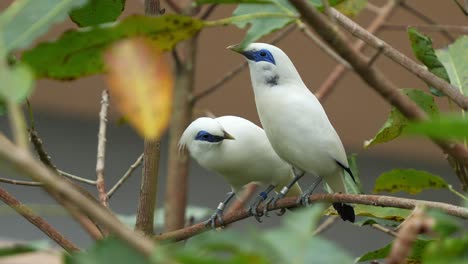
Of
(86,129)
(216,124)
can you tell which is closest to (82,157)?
(86,129)

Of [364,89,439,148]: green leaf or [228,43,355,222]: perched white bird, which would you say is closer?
[364,89,439,148]: green leaf

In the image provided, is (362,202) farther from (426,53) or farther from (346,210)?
(346,210)

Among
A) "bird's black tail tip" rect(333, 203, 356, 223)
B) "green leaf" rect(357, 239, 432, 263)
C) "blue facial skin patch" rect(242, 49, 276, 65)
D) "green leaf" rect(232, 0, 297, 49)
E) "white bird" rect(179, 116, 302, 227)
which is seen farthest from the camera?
"white bird" rect(179, 116, 302, 227)

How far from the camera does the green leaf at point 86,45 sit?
2.03 feet

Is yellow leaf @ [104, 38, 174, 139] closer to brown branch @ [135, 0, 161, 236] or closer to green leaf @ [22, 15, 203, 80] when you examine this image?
green leaf @ [22, 15, 203, 80]

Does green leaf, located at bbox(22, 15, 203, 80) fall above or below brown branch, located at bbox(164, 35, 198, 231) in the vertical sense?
above

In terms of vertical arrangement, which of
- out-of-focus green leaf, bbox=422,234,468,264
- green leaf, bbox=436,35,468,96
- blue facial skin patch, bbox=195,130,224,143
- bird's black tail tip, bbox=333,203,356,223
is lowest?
blue facial skin patch, bbox=195,130,224,143

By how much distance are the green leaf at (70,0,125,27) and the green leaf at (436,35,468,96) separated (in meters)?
0.48

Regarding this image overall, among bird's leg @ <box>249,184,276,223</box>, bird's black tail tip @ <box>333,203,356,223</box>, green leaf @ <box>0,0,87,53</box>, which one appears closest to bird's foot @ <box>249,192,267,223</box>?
bird's leg @ <box>249,184,276,223</box>

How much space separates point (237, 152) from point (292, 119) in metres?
0.35

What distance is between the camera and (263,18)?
2.43 feet

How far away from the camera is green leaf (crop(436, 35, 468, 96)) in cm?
125

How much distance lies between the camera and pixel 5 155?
440 millimetres

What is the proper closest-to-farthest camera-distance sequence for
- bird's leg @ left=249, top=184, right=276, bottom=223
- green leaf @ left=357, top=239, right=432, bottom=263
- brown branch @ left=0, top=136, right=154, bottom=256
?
brown branch @ left=0, top=136, right=154, bottom=256
green leaf @ left=357, top=239, right=432, bottom=263
bird's leg @ left=249, top=184, right=276, bottom=223
